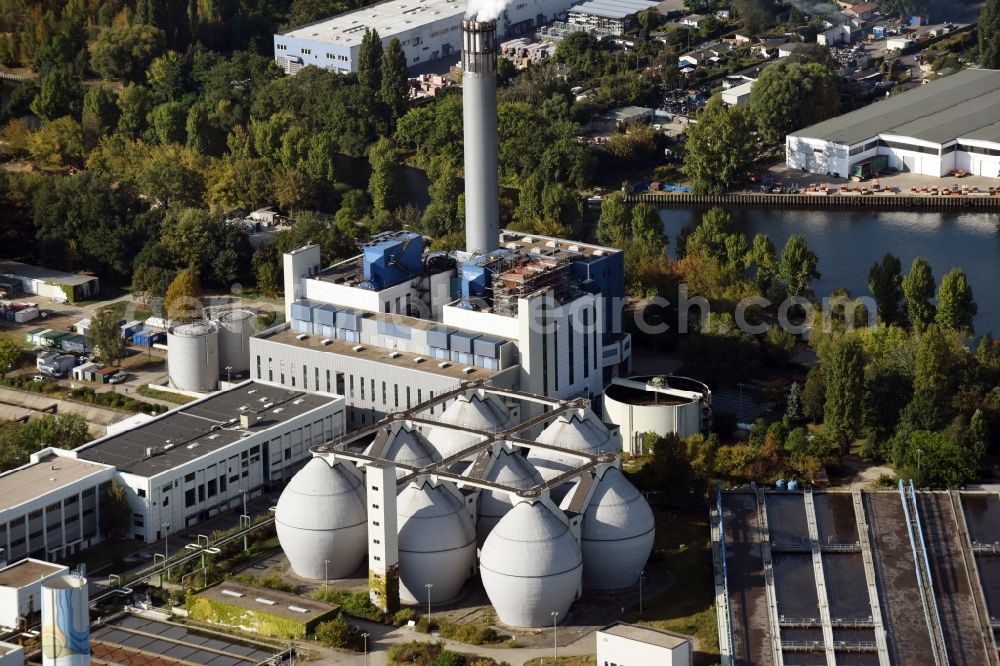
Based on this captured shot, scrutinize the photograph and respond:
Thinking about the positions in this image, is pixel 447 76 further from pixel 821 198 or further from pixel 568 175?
pixel 821 198

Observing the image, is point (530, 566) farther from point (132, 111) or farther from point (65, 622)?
point (132, 111)

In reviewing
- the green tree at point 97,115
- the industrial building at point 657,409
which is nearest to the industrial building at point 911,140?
the industrial building at point 657,409

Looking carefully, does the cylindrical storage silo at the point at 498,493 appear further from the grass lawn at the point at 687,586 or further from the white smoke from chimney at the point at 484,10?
the white smoke from chimney at the point at 484,10

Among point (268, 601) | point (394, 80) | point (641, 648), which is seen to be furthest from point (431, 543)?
point (394, 80)

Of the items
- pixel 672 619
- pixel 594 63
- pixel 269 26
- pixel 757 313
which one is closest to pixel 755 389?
pixel 757 313

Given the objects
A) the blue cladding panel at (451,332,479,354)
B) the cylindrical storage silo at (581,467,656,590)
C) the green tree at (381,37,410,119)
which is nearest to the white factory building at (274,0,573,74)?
Result: the green tree at (381,37,410,119)
